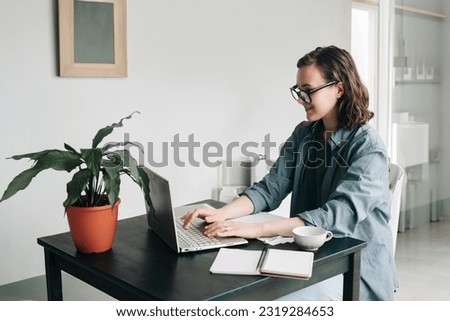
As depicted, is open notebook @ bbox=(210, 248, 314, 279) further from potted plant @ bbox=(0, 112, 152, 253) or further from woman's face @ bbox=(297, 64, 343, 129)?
woman's face @ bbox=(297, 64, 343, 129)

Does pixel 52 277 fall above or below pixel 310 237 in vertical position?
below

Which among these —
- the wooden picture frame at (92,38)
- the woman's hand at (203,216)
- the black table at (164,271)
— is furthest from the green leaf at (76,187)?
the wooden picture frame at (92,38)

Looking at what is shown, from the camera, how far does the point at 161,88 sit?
330 cm

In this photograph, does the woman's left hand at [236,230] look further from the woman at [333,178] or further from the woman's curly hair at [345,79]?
the woman's curly hair at [345,79]

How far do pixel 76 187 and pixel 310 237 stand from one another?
69cm

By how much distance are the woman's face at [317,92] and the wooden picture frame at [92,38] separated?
4.22 feet

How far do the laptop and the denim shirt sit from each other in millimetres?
330

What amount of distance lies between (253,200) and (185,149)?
1.37 metres

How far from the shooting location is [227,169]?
3.75 m

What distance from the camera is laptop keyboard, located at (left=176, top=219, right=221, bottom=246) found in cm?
172

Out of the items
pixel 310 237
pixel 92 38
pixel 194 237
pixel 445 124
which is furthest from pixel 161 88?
pixel 445 124

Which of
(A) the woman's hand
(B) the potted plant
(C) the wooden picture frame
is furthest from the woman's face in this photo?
(C) the wooden picture frame

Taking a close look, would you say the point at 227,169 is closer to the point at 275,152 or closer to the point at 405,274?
the point at 275,152

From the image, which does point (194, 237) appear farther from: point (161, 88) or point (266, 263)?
point (161, 88)
